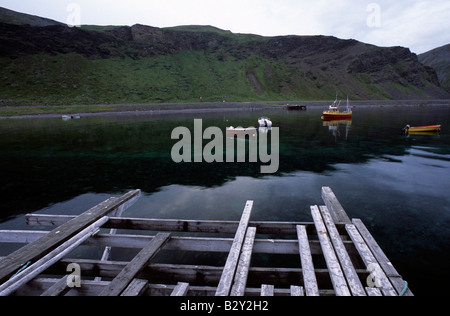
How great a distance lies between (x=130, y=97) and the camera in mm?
114312

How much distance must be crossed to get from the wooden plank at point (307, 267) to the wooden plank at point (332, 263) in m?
0.32

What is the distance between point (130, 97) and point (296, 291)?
124 metres

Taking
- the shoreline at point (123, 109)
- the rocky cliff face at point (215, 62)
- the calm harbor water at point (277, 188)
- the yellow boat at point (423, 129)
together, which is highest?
the rocky cliff face at point (215, 62)

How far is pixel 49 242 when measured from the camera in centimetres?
536

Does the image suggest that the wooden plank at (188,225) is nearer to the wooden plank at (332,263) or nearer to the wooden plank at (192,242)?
the wooden plank at (332,263)

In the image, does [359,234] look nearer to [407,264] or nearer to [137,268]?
[407,264]

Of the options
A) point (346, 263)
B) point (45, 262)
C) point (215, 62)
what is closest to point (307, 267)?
point (346, 263)

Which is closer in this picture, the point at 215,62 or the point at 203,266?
the point at 203,266

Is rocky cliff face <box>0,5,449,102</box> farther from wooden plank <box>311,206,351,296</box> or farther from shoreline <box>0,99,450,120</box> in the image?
wooden plank <box>311,206,351,296</box>

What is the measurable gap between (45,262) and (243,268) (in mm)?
4002

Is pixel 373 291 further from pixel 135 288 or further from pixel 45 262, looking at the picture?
pixel 45 262

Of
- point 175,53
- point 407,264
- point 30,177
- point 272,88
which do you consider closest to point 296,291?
point 407,264

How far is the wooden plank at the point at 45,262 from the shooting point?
3.94 m

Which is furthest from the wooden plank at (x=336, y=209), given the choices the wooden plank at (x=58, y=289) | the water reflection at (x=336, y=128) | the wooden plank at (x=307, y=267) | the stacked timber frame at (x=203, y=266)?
the water reflection at (x=336, y=128)
